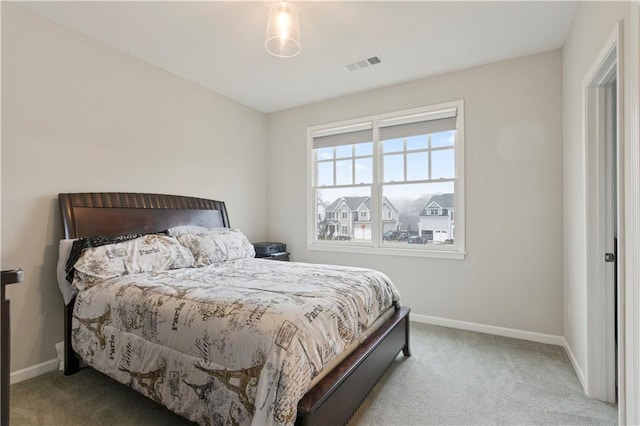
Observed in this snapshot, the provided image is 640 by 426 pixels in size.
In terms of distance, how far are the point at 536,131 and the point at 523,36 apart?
0.88 meters

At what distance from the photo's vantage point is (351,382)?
1.76 metres

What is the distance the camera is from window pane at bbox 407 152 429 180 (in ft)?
12.1

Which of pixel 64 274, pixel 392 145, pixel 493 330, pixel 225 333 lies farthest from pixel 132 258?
pixel 493 330

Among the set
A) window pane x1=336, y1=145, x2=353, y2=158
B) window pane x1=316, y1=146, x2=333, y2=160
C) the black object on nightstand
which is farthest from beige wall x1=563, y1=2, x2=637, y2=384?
the black object on nightstand

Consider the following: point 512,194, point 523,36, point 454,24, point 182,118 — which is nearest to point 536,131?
point 512,194

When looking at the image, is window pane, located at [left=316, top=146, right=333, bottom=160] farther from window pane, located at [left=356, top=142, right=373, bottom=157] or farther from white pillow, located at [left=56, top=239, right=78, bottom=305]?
white pillow, located at [left=56, top=239, right=78, bottom=305]

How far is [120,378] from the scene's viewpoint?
199cm

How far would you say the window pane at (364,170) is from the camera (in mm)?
4078

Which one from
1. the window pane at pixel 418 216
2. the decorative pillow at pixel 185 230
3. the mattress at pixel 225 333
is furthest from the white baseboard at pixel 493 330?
the decorative pillow at pixel 185 230

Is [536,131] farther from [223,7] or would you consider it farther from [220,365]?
[220,365]

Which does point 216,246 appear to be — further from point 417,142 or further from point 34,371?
point 417,142

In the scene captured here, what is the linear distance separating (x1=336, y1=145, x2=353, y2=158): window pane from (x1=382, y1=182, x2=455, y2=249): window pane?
2.39ft

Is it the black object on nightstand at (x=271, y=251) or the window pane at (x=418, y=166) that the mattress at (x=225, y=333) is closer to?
the black object on nightstand at (x=271, y=251)

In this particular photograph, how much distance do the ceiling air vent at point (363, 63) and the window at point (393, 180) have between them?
2.38ft
